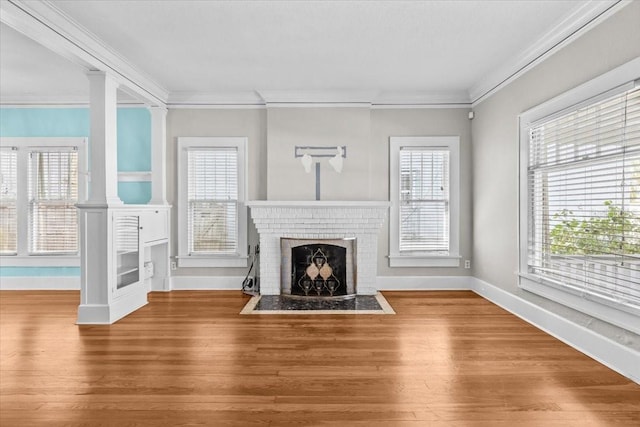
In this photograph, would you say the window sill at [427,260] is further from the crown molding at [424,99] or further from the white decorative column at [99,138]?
the white decorative column at [99,138]

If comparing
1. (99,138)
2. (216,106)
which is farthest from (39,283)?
(216,106)

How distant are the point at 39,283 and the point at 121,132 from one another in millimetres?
2424

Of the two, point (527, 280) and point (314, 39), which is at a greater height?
point (314, 39)

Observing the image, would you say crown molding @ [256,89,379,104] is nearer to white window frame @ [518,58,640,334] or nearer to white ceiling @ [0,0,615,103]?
white ceiling @ [0,0,615,103]

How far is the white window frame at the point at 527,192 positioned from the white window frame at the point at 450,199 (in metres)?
1.35

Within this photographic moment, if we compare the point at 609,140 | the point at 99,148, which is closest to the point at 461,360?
the point at 609,140

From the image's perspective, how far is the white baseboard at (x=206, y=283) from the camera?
545 centimetres

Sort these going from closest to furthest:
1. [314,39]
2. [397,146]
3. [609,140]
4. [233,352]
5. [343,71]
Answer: [609,140]
[233,352]
[314,39]
[343,71]
[397,146]

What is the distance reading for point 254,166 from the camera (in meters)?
5.45

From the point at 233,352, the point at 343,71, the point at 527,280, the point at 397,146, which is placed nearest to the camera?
the point at 233,352

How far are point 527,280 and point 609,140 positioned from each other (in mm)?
1606

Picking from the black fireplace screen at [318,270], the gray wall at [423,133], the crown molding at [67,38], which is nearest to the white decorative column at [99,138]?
the crown molding at [67,38]

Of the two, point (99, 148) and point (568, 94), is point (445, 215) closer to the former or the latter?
point (568, 94)

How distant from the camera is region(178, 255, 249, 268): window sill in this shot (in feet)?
17.8
